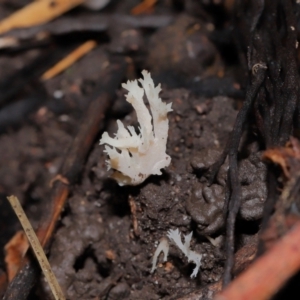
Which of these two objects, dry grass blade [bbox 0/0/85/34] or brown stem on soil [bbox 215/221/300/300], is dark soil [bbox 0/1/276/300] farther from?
brown stem on soil [bbox 215/221/300/300]

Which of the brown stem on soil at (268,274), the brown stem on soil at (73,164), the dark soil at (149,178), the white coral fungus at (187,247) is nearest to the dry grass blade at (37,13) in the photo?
the dark soil at (149,178)

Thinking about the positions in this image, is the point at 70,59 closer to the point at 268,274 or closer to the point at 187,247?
the point at 187,247

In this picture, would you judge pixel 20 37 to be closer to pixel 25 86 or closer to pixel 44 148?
pixel 25 86

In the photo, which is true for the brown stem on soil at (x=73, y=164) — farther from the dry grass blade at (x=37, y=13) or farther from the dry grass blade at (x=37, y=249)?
the dry grass blade at (x=37, y=13)

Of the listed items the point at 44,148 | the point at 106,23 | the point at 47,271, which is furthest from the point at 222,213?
the point at 106,23

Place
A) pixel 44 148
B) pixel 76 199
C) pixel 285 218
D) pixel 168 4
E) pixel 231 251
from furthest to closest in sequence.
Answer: pixel 168 4 → pixel 44 148 → pixel 76 199 → pixel 231 251 → pixel 285 218

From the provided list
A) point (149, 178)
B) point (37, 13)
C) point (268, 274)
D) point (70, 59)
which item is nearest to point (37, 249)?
point (149, 178)
